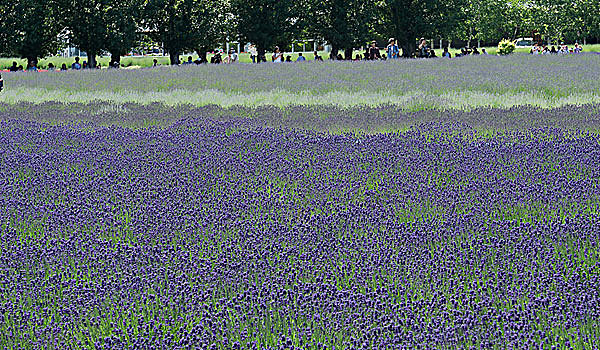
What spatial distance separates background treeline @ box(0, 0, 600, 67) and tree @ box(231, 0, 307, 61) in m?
0.06

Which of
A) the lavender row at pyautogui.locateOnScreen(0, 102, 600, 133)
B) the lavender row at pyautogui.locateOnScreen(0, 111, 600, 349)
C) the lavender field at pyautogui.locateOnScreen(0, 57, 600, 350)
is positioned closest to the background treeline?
the lavender row at pyautogui.locateOnScreen(0, 102, 600, 133)

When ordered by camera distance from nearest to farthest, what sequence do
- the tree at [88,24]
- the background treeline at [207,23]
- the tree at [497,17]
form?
the background treeline at [207,23] → the tree at [88,24] → the tree at [497,17]

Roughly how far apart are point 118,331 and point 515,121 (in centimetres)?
839

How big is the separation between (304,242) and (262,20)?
45.9m

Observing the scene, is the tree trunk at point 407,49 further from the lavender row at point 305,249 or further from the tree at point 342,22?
the lavender row at point 305,249

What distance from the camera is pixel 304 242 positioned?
4.88 m

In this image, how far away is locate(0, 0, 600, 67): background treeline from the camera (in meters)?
44.2

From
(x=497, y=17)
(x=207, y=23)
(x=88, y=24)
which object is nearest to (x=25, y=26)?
(x=88, y=24)

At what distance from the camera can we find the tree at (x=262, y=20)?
1950 inches

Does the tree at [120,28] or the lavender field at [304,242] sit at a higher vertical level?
the tree at [120,28]

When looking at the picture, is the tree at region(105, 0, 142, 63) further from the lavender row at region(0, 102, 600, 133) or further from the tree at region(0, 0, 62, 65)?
the lavender row at region(0, 102, 600, 133)

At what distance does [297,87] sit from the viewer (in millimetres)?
18578

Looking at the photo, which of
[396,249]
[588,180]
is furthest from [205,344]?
[588,180]

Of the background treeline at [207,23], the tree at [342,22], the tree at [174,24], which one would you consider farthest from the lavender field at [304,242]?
the tree at [342,22]
